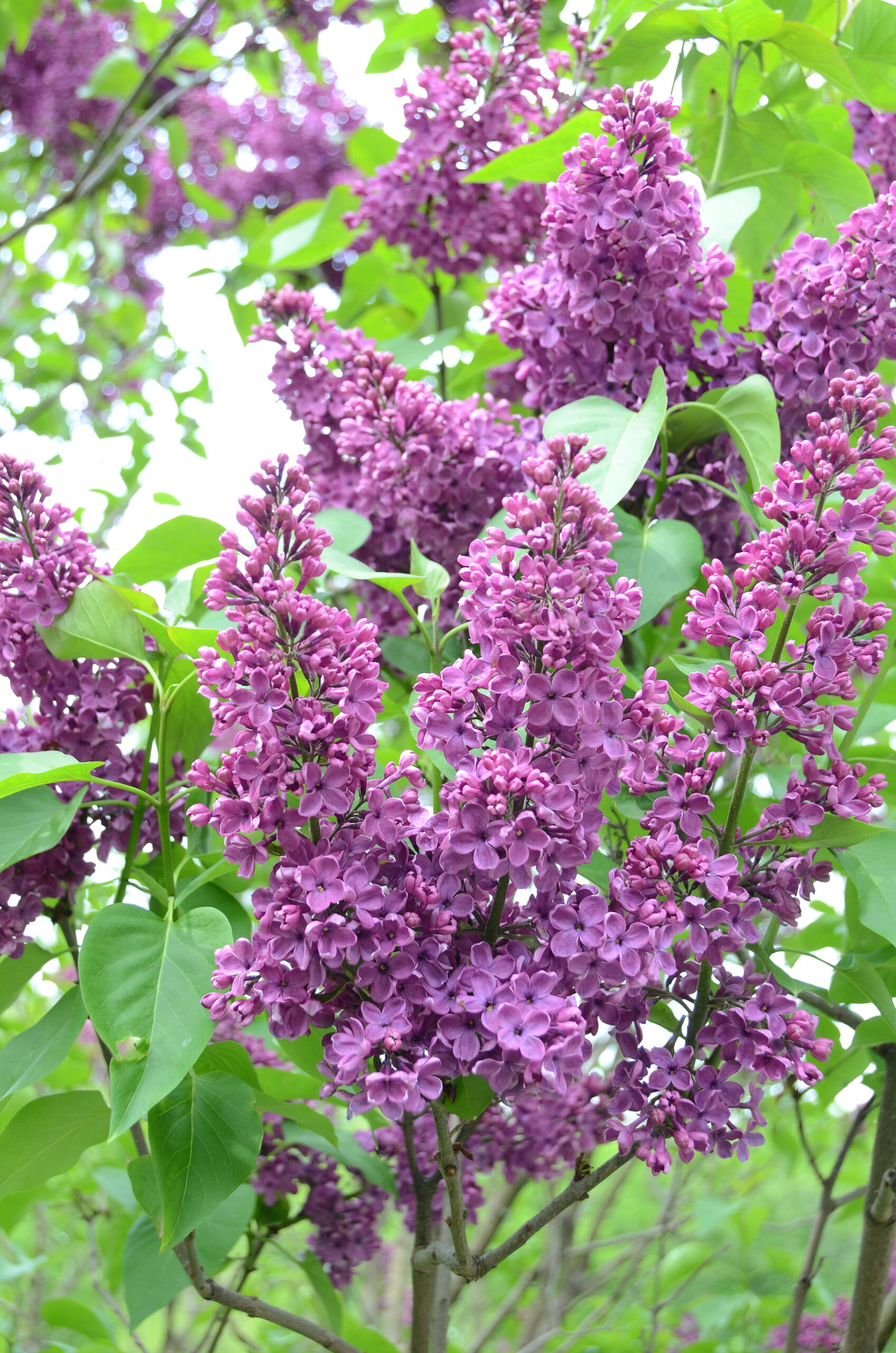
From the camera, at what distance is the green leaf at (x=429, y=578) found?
889 millimetres

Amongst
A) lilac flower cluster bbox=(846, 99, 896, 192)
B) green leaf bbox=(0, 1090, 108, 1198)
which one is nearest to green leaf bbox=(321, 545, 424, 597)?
green leaf bbox=(0, 1090, 108, 1198)

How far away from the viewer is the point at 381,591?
3.73ft

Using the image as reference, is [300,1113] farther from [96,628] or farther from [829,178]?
[829,178]

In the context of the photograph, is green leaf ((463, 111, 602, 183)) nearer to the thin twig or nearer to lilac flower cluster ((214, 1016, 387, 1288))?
lilac flower cluster ((214, 1016, 387, 1288))

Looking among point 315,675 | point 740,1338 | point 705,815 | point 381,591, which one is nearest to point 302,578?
point 315,675

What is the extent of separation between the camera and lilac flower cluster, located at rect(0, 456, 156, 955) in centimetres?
87

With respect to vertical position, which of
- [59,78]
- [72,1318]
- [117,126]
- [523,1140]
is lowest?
[72,1318]

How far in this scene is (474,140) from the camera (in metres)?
1.33

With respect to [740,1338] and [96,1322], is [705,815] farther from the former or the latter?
[740,1338]

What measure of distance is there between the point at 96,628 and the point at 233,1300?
1.69ft

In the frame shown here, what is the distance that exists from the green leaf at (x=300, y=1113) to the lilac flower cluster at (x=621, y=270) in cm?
67

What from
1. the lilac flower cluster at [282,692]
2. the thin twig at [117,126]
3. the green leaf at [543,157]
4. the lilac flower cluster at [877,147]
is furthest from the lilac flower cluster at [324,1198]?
the thin twig at [117,126]

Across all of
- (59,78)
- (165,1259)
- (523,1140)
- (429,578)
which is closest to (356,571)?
(429,578)

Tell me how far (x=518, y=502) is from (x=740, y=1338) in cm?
231
